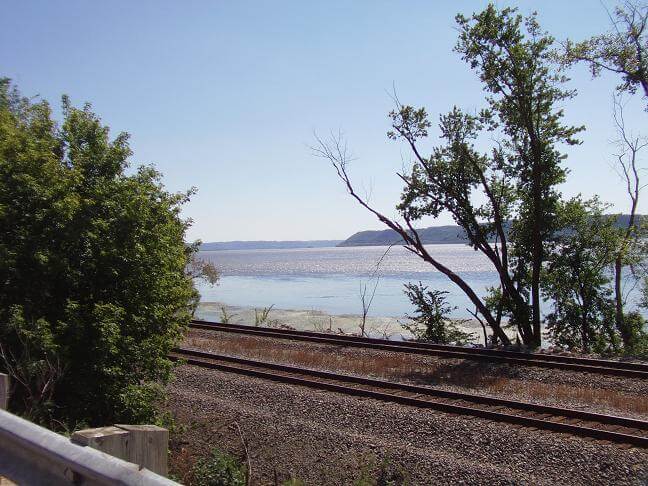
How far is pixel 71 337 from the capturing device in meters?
7.66

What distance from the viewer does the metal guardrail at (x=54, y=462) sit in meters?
2.66

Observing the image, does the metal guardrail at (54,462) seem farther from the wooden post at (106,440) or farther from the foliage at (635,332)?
the foliage at (635,332)

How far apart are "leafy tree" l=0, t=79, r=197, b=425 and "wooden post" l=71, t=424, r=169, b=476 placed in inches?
166

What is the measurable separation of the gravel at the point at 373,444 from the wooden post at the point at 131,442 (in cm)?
495

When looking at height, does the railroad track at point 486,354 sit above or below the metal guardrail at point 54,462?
below

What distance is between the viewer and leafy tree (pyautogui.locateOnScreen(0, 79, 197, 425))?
24.5 ft

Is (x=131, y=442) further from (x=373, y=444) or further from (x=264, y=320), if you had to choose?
(x=264, y=320)

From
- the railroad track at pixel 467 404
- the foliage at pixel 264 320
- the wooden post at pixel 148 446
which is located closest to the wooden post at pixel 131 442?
the wooden post at pixel 148 446

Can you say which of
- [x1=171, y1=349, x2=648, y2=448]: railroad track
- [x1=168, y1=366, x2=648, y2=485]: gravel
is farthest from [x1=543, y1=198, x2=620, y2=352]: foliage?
[x1=168, y1=366, x2=648, y2=485]: gravel

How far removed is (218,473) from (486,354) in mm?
9289

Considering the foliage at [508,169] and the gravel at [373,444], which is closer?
the gravel at [373,444]

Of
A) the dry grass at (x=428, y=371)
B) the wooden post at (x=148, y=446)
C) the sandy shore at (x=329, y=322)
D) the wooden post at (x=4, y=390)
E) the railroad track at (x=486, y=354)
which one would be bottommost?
the sandy shore at (x=329, y=322)

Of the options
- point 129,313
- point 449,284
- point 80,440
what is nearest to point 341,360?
point 129,313

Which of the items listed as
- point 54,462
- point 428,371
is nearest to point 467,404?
point 428,371
